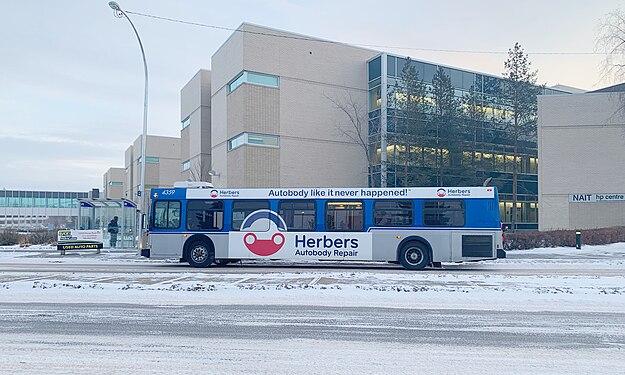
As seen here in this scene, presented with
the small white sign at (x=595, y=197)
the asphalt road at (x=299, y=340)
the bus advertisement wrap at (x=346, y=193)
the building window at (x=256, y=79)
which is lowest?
the asphalt road at (x=299, y=340)

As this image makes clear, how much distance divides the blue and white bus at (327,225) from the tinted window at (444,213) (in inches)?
1.3

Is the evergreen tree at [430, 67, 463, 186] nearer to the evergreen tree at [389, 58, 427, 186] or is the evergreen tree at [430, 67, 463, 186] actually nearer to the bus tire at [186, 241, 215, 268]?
the evergreen tree at [389, 58, 427, 186]

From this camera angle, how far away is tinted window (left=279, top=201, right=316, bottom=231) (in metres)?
18.8

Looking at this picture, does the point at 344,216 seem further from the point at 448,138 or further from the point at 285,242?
the point at 448,138

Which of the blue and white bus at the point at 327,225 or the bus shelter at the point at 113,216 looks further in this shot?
the bus shelter at the point at 113,216

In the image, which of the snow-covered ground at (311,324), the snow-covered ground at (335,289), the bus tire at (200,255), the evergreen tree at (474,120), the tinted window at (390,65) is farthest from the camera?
the tinted window at (390,65)

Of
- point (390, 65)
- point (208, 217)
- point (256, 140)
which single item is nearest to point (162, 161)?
point (256, 140)

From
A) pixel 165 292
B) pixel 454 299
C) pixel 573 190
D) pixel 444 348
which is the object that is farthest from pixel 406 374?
pixel 573 190

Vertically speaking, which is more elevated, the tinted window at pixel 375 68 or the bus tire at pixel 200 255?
the tinted window at pixel 375 68

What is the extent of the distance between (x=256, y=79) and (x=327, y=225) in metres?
23.6

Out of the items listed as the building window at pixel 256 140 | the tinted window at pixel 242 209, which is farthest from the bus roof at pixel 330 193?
the building window at pixel 256 140

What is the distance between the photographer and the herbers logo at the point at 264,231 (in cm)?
1883

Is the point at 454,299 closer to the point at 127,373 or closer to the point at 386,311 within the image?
the point at 386,311

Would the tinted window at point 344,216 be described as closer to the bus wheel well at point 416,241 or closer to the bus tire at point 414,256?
the bus wheel well at point 416,241
